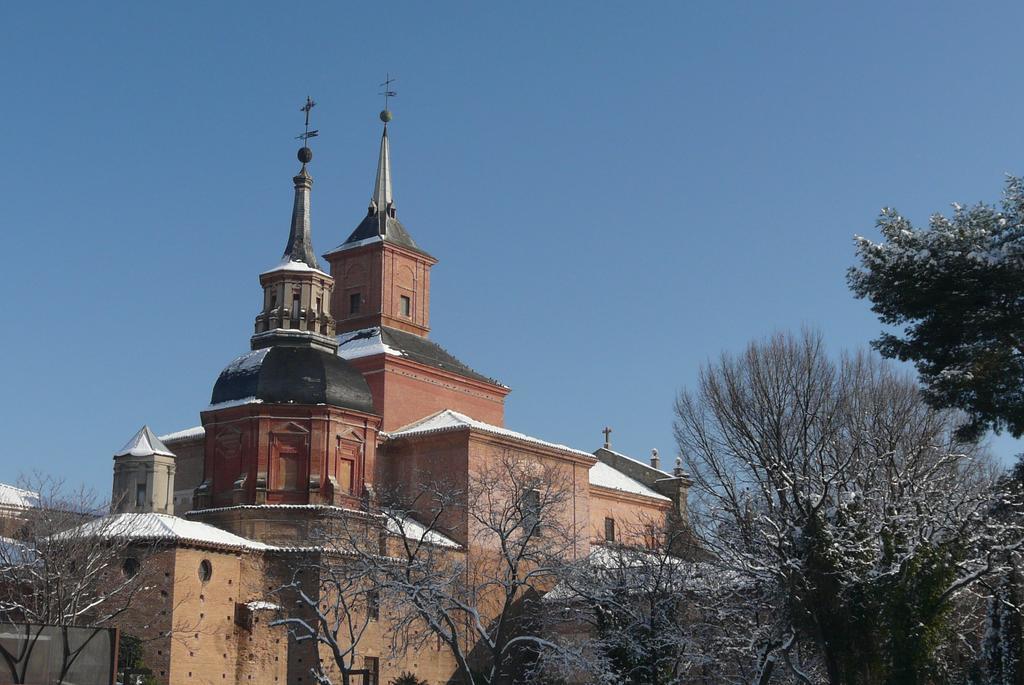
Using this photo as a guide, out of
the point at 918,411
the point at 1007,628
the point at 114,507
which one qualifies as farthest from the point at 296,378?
the point at 1007,628

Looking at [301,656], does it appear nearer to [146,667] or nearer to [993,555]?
[146,667]

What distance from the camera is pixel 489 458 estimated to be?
141ft

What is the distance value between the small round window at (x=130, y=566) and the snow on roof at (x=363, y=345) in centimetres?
1174

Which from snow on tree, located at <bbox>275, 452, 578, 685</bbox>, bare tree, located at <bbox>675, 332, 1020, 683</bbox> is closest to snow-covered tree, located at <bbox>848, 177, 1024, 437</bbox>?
bare tree, located at <bbox>675, 332, 1020, 683</bbox>

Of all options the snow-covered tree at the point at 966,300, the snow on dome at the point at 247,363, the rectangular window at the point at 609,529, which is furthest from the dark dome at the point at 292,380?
the snow-covered tree at the point at 966,300

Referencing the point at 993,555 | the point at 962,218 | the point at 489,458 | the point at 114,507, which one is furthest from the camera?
the point at 489,458

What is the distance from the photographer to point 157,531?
35.7 meters

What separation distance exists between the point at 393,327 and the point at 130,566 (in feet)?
52.6

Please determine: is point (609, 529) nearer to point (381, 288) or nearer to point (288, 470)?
point (381, 288)

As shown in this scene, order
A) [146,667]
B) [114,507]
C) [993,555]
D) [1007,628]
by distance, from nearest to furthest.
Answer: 1. [993,555]
2. [1007,628]
3. [146,667]
4. [114,507]

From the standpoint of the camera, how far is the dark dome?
39.9 m

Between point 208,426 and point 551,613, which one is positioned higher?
point 208,426

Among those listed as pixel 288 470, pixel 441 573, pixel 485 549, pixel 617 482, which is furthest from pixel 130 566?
pixel 617 482

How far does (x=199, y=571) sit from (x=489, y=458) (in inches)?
440
